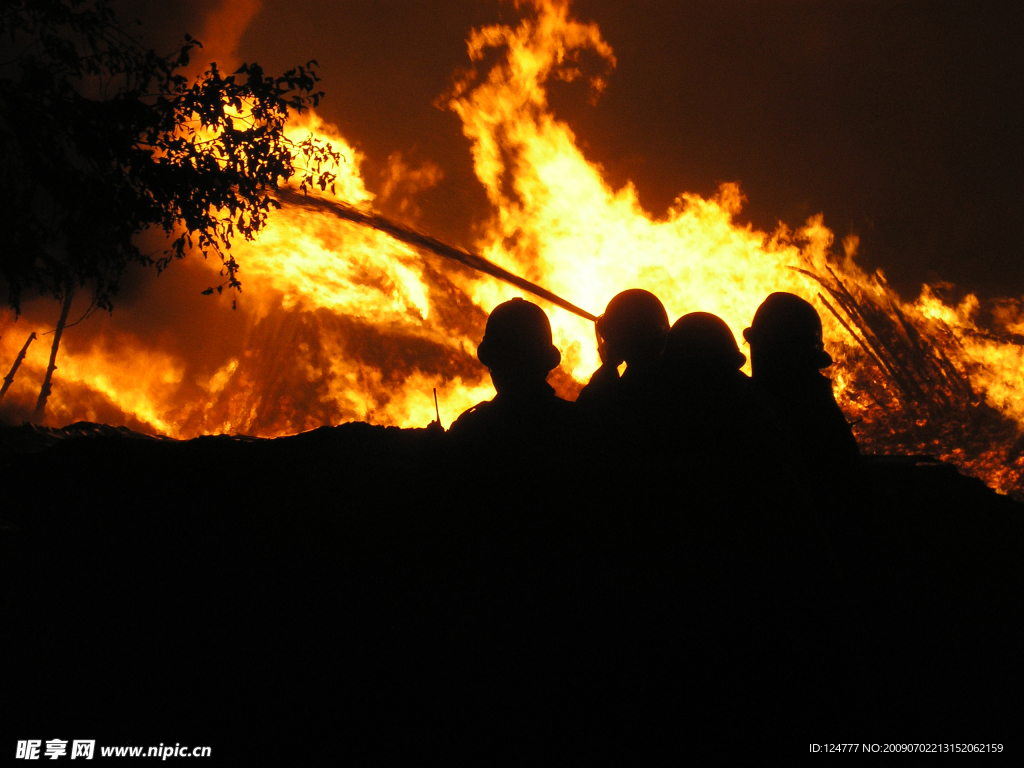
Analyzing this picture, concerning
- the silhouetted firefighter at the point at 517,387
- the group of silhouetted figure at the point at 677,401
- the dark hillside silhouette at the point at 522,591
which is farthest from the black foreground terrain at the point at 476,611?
the silhouetted firefighter at the point at 517,387

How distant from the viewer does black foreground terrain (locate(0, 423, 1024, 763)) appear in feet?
7.20

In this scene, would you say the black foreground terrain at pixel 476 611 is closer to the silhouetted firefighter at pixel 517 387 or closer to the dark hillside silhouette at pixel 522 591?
the dark hillside silhouette at pixel 522 591

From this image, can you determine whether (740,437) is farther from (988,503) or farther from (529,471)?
(988,503)

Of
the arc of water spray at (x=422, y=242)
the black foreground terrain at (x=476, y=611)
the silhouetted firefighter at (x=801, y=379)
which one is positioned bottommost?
the black foreground terrain at (x=476, y=611)

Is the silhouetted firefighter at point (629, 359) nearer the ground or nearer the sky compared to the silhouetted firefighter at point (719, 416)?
nearer the sky

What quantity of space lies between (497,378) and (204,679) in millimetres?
2454

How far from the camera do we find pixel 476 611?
9.56 feet

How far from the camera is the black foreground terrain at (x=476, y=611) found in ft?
7.20

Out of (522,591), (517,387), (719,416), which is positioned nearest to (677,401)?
(719,416)

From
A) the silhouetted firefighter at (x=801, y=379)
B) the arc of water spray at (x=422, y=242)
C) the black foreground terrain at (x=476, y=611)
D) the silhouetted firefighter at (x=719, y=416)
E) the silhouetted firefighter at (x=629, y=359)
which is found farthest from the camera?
the arc of water spray at (x=422, y=242)

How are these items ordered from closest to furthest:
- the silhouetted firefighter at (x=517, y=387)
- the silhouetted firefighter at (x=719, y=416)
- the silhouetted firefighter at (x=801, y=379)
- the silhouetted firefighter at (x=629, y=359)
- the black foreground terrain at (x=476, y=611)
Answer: the black foreground terrain at (x=476, y=611)
the silhouetted firefighter at (x=719, y=416)
the silhouetted firefighter at (x=629, y=359)
the silhouetted firefighter at (x=517, y=387)
the silhouetted firefighter at (x=801, y=379)

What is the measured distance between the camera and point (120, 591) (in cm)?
340

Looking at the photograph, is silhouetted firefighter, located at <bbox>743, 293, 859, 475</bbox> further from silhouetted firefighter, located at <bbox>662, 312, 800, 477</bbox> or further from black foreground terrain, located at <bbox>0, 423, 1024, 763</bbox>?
silhouetted firefighter, located at <bbox>662, 312, 800, 477</bbox>

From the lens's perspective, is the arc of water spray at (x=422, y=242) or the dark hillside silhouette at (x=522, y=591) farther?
the arc of water spray at (x=422, y=242)
